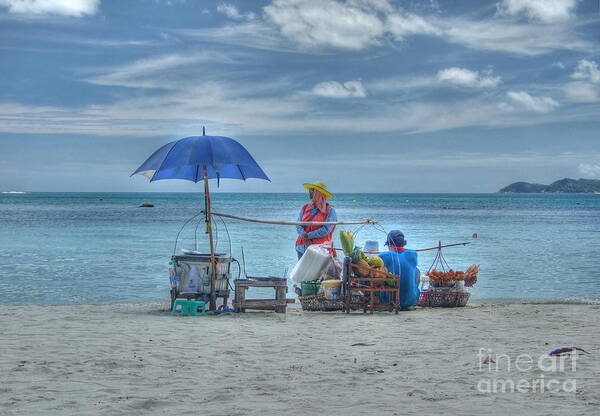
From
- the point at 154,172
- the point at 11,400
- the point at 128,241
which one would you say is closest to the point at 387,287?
the point at 154,172

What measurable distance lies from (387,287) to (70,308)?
4716mm

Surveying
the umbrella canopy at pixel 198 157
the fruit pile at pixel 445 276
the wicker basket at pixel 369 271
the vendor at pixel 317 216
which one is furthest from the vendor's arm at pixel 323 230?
the fruit pile at pixel 445 276

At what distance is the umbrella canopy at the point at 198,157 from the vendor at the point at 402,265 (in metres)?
1.97

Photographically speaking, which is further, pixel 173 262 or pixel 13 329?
pixel 173 262

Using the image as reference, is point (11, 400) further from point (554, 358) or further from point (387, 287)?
point (387, 287)

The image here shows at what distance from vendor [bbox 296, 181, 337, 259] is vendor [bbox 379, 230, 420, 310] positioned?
2.80 ft

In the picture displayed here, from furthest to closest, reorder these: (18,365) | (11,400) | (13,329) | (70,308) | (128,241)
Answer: (128,241)
(70,308)
(13,329)
(18,365)
(11,400)

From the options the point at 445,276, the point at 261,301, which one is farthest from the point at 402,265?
the point at 261,301

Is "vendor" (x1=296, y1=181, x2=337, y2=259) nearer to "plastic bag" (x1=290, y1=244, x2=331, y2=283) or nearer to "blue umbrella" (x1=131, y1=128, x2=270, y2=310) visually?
"plastic bag" (x1=290, y1=244, x2=331, y2=283)

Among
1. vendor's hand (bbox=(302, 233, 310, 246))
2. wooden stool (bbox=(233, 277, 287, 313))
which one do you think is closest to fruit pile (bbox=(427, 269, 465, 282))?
vendor's hand (bbox=(302, 233, 310, 246))

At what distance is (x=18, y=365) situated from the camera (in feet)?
19.0

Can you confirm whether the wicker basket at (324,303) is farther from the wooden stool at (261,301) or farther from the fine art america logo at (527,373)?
the fine art america logo at (527,373)

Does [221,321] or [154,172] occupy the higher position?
[154,172]

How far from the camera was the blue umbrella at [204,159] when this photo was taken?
8.88 m
